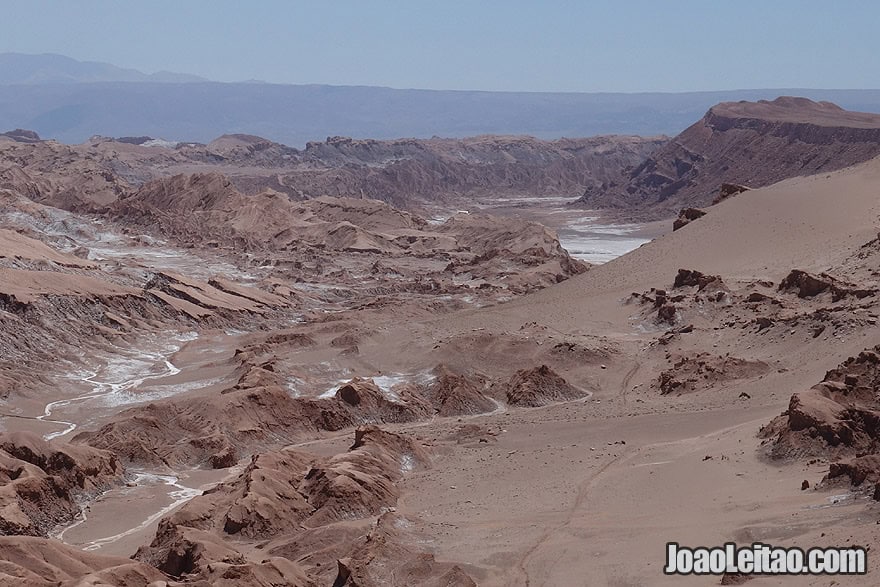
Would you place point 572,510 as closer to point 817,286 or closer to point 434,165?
point 817,286

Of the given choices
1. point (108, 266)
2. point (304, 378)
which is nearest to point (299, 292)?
point (108, 266)

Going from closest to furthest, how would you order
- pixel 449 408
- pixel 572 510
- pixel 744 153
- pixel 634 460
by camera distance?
pixel 572 510
pixel 634 460
pixel 449 408
pixel 744 153

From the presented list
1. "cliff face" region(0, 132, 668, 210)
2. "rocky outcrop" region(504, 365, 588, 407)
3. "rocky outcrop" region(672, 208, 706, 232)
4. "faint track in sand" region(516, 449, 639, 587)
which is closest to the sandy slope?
"faint track in sand" region(516, 449, 639, 587)

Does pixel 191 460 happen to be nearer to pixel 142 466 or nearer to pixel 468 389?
pixel 142 466

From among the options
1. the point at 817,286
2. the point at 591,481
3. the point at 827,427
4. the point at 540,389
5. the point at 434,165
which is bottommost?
the point at 434,165

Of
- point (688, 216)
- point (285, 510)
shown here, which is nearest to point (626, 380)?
point (285, 510)

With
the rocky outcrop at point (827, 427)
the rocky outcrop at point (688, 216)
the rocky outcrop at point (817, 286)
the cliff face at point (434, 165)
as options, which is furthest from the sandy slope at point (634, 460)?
the cliff face at point (434, 165)

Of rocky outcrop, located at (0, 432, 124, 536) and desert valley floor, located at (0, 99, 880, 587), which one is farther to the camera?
rocky outcrop, located at (0, 432, 124, 536)

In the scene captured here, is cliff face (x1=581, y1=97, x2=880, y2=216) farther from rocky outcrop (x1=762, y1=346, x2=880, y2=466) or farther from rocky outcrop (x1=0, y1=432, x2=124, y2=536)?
rocky outcrop (x1=0, y1=432, x2=124, y2=536)

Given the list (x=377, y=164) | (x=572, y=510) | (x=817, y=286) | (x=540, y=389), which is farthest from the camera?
(x=377, y=164)
